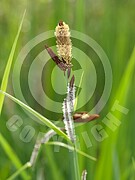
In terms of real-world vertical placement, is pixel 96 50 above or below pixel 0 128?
above

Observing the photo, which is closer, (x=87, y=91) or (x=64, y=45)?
(x=64, y=45)

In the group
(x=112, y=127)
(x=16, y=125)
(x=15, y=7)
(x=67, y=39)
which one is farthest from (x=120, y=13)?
(x=67, y=39)

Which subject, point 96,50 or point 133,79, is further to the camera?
point 96,50

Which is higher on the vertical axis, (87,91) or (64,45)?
(64,45)

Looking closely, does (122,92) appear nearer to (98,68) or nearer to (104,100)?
(104,100)

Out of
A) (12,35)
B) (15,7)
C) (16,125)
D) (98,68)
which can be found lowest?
(16,125)

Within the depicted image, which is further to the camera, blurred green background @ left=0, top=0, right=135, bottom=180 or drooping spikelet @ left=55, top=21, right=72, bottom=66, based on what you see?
blurred green background @ left=0, top=0, right=135, bottom=180

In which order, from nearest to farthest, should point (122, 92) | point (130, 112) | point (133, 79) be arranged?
point (122, 92)
point (130, 112)
point (133, 79)

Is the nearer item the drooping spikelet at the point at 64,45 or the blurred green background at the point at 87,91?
the drooping spikelet at the point at 64,45
